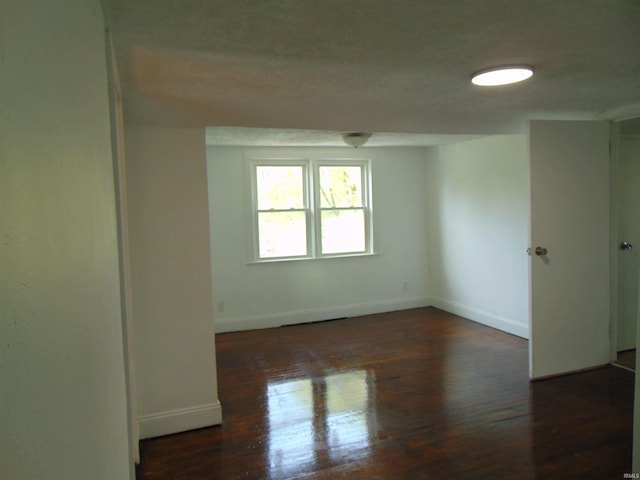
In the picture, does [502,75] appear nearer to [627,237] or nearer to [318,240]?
[627,237]

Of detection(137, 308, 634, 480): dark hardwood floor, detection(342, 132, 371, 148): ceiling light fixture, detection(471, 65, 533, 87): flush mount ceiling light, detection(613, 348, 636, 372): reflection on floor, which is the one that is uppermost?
detection(342, 132, 371, 148): ceiling light fixture

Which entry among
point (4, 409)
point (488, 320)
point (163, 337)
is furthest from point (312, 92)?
point (488, 320)

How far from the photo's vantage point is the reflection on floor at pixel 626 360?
12.0 feet

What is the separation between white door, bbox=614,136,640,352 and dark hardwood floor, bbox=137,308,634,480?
707 mm

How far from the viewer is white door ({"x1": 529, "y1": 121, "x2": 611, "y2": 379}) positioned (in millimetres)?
3361

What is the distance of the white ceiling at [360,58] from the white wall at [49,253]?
62 cm

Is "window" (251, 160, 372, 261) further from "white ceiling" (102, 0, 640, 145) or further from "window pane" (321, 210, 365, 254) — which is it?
"white ceiling" (102, 0, 640, 145)

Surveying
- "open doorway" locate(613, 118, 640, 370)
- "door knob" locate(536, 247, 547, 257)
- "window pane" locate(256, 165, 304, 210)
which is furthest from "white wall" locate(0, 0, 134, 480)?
"open doorway" locate(613, 118, 640, 370)

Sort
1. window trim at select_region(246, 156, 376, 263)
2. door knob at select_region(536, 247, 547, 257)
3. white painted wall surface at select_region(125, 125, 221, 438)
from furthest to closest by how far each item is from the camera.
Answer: window trim at select_region(246, 156, 376, 263) < door knob at select_region(536, 247, 547, 257) < white painted wall surface at select_region(125, 125, 221, 438)

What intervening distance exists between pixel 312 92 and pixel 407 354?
2842mm

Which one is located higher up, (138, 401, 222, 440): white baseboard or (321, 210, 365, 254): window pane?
(321, 210, 365, 254): window pane

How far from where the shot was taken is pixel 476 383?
3455 millimetres

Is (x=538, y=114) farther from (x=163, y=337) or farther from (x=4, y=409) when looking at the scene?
(x=4, y=409)

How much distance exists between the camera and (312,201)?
5.48m
